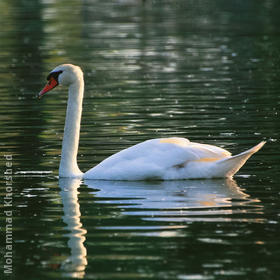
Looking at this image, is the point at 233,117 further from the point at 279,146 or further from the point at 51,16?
the point at 51,16

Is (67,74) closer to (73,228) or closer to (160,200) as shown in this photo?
(160,200)

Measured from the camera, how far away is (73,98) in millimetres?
12797

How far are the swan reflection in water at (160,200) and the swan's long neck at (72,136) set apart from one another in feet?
0.46

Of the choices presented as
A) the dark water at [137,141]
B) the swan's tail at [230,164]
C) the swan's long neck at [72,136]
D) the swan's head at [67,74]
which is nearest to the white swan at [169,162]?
the swan's tail at [230,164]

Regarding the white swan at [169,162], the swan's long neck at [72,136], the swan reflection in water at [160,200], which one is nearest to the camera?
the swan reflection in water at [160,200]

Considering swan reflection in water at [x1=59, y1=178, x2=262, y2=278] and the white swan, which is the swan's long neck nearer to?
swan reflection in water at [x1=59, y1=178, x2=262, y2=278]

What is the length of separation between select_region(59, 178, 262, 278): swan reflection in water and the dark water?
0.04 feet

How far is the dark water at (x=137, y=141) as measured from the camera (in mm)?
8758

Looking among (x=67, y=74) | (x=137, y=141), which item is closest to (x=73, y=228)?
(x=67, y=74)

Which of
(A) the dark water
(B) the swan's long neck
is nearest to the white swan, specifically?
(A) the dark water

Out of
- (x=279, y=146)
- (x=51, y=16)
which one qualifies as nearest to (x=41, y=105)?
(x=279, y=146)

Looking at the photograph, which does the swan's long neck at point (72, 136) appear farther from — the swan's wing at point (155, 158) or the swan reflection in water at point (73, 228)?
the swan's wing at point (155, 158)

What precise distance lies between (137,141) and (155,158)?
9.81 ft

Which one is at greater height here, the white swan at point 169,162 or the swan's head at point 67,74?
the swan's head at point 67,74
